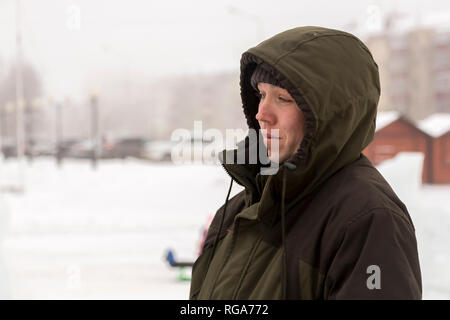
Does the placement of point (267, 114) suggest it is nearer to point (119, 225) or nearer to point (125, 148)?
point (119, 225)

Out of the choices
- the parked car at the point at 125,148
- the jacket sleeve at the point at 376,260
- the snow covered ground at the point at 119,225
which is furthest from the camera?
the parked car at the point at 125,148

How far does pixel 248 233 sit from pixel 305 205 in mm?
151

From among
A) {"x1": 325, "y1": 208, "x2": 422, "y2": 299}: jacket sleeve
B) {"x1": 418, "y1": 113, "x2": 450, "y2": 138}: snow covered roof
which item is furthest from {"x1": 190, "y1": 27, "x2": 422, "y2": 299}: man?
{"x1": 418, "y1": 113, "x2": 450, "y2": 138}: snow covered roof

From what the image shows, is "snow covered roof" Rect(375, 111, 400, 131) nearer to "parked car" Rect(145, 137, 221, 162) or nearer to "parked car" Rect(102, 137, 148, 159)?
"parked car" Rect(145, 137, 221, 162)

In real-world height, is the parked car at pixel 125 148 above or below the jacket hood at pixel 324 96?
below

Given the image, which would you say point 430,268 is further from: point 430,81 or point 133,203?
point 133,203

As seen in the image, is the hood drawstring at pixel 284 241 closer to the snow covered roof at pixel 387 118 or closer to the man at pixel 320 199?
the man at pixel 320 199

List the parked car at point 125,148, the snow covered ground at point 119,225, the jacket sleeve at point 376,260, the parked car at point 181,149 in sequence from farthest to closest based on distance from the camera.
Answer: the parked car at point 125,148 → the parked car at point 181,149 → the snow covered ground at point 119,225 → the jacket sleeve at point 376,260

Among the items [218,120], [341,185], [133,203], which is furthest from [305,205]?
[133,203]

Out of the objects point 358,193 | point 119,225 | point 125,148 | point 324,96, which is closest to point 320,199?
point 358,193

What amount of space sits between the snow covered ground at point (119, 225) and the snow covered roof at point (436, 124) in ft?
1.84

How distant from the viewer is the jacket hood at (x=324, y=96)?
34.2 inches

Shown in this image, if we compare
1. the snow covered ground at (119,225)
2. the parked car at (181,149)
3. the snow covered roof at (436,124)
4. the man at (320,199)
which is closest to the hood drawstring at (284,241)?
the man at (320,199)

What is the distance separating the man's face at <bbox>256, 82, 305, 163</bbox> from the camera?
935 mm
